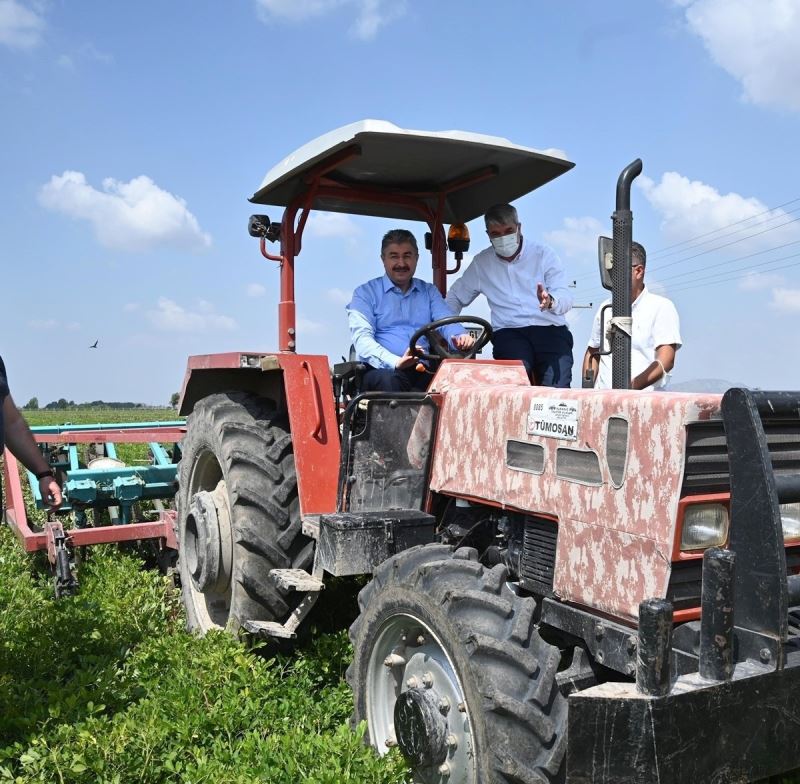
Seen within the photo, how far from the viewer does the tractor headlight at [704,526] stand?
2365 mm

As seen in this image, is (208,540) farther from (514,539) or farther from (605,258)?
(605,258)

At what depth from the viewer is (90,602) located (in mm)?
4988

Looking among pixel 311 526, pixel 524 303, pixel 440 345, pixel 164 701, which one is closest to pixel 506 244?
pixel 524 303

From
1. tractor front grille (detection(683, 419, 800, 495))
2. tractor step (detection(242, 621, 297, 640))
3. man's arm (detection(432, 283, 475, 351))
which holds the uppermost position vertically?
man's arm (detection(432, 283, 475, 351))

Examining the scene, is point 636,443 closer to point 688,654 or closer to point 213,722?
point 688,654

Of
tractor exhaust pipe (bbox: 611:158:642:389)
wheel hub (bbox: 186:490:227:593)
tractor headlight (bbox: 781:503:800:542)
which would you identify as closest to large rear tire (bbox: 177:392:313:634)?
wheel hub (bbox: 186:490:227:593)

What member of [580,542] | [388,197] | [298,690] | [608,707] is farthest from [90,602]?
[608,707]

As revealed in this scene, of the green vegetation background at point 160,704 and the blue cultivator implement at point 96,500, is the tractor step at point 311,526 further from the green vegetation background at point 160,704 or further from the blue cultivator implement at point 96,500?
the blue cultivator implement at point 96,500

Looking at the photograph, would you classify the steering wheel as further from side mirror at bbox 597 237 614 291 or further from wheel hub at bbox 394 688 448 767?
wheel hub at bbox 394 688 448 767

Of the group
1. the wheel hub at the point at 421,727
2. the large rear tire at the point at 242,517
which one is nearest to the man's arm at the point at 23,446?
the large rear tire at the point at 242,517

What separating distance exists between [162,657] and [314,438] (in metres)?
1.27

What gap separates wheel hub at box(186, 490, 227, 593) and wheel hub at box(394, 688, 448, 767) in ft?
5.45

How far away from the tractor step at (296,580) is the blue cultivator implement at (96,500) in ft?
6.33

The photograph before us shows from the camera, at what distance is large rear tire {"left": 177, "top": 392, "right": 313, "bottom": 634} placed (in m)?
3.98
